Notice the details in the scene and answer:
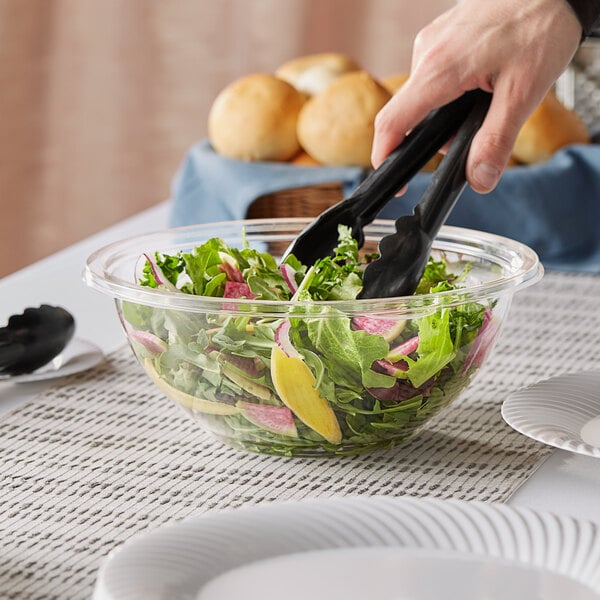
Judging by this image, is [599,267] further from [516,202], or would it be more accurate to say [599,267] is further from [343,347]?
[343,347]

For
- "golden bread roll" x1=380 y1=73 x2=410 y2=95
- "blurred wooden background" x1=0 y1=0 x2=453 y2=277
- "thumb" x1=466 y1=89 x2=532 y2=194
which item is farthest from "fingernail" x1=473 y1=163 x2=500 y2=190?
"blurred wooden background" x1=0 y1=0 x2=453 y2=277

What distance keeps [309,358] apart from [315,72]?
1.02 meters

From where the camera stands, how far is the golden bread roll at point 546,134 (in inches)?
55.6

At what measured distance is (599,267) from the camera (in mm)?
1370

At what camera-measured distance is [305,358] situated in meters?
0.66

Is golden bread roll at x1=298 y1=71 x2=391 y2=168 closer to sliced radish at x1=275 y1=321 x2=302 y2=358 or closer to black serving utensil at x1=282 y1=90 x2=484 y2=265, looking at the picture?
black serving utensil at x1=282 y1=90 x2=484 y2=265

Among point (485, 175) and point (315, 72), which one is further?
point (315, 72)

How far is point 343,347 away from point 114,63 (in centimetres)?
222

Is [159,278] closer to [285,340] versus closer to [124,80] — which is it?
[285,340]

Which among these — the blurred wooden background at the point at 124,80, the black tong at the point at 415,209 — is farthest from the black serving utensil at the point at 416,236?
the blurred wooden background at the point at 124,80

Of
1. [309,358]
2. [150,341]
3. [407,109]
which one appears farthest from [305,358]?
[407,109]

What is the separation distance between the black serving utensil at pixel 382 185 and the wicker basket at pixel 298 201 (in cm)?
42

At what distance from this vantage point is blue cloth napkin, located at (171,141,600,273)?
1.37 m

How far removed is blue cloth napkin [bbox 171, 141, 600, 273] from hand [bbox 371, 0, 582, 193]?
1.26 ft
